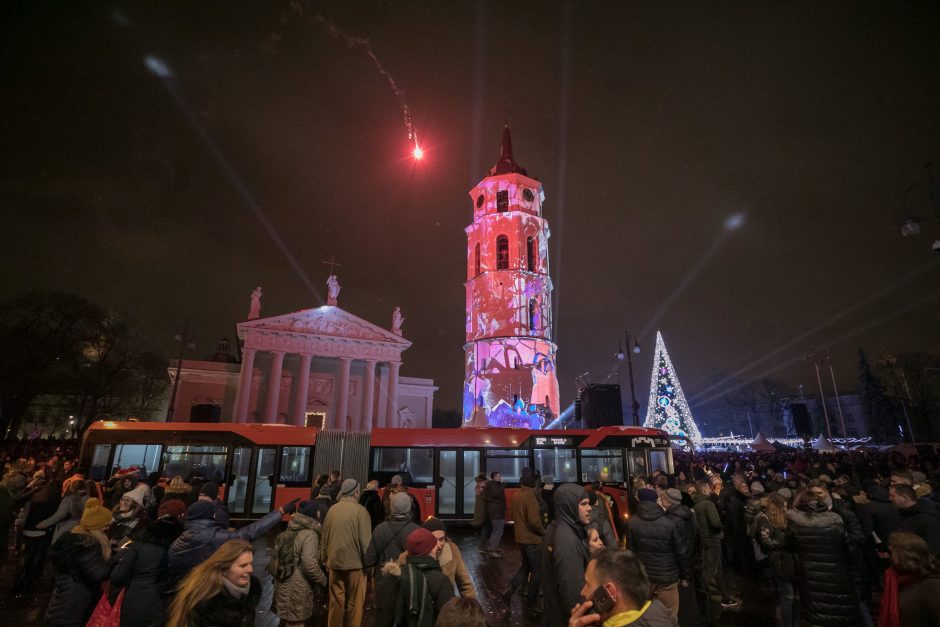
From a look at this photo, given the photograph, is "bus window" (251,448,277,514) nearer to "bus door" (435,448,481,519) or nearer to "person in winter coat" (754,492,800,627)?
"bus door" (435,448,481,519)

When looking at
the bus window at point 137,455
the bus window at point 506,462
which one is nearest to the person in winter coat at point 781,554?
the bus window at point 506,462

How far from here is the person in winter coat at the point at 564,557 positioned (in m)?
3.86

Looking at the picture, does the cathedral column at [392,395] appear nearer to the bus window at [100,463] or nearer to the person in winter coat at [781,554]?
the bus window at [100,463]

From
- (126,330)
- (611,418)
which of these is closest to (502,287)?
(611,418)

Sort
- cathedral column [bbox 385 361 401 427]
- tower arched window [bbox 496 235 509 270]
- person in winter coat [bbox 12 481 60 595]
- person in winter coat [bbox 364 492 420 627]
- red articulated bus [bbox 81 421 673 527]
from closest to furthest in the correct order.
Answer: person in winter coat [bbox 364 492 420 627]
person in winter coat [bbox 12 481 60 595]
red articulated bus [bbox 81 421 673 527]
cathedral column [bbox 385 361 401 427]
tower arched window [bbox 496 235 509 270]

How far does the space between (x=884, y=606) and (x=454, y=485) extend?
42.7 feet

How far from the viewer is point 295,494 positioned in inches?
589

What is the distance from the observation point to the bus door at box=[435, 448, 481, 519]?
15180 millimetres

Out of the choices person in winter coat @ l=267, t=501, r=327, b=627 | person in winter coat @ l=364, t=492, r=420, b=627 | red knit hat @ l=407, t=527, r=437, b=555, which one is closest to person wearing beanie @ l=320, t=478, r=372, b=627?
person in winter coat @ l=267, t=501, r=327, b=627

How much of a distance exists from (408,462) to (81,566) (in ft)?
38.6

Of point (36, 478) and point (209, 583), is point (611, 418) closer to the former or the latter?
point (36, 478)

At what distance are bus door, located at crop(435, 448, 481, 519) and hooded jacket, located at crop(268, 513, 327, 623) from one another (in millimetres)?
10355

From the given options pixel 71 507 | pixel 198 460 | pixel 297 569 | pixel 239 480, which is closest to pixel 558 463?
pixel 239 480

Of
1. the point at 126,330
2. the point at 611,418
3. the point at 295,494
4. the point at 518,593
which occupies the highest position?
the point at 126,330
